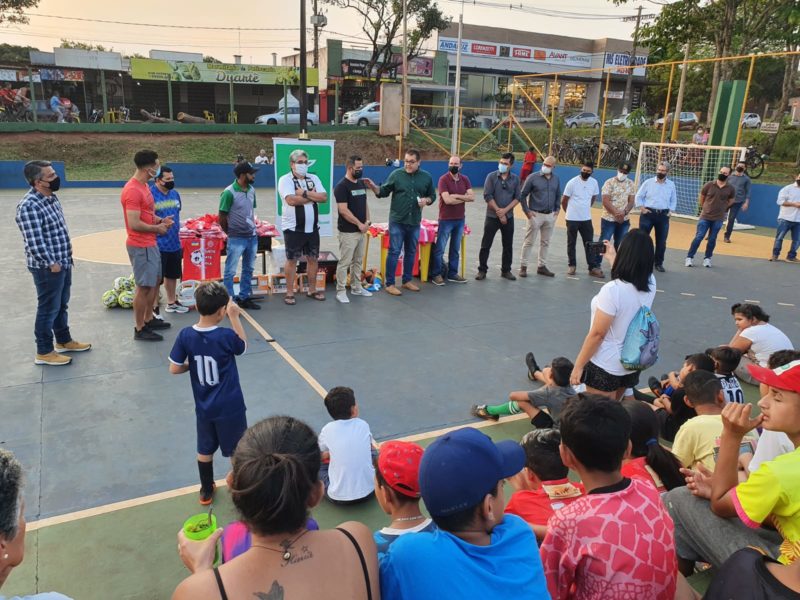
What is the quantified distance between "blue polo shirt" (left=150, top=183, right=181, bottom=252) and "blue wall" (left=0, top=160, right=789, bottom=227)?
624 inches

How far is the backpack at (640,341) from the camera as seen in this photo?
4.08 m

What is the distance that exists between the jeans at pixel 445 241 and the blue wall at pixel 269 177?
38.3ft

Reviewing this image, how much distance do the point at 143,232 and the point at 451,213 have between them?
Result: 14.8ft

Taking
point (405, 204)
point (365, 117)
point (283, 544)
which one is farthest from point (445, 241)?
point (365, 117)

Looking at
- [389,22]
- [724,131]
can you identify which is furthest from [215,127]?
[724,131]

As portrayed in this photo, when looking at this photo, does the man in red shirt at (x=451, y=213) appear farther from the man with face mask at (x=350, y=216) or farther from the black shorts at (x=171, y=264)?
the black shorts at (x=171, y=264)

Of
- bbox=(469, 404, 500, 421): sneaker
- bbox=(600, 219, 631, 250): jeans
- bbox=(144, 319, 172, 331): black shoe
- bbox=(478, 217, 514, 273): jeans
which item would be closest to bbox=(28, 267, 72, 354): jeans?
bbox=(144, 319, 172, 331): black shoe

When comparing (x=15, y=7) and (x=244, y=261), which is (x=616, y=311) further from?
(x=15, y=7)

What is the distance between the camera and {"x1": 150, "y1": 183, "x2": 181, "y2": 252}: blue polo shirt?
672 cm

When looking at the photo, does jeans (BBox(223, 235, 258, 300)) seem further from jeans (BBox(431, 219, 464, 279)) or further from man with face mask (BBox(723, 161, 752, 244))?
man with face mask (BBox(723, 161, 752, 244))

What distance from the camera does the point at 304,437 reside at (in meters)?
1.69

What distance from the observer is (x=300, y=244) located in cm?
783

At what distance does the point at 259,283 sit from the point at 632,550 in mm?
6935

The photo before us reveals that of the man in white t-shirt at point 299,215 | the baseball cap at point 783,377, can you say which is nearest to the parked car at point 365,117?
the man in white t-shirt at point 299,215
